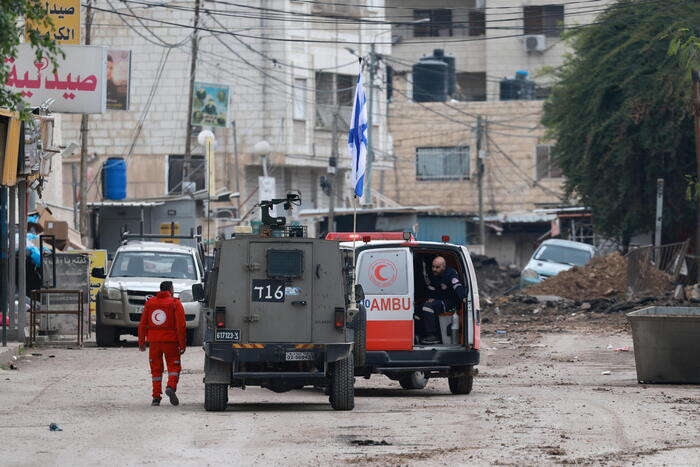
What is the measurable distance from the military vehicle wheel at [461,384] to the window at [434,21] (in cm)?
6259

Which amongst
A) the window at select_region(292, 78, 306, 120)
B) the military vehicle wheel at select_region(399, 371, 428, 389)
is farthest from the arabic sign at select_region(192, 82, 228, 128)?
the military vehicle wheel at select_region(399, 371, 428, 389)

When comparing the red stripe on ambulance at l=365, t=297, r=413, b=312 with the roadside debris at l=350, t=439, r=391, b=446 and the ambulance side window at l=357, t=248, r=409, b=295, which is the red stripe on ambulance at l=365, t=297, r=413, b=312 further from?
the roadside debris at l=350, t=439, r=391, b=446

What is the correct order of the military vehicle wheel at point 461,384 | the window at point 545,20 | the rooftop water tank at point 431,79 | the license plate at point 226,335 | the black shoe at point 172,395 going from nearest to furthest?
1. the license plate at point 226,335
2. the black shoe at point 172,395
3. the military vehicle wheel at point 461,384
4. the rooftop water tank at point 431,79
5. the window at point 545,20

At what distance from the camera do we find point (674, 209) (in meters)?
40.1

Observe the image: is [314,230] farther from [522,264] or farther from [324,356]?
[324,356]

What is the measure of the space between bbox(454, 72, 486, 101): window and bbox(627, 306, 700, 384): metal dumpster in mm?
62377

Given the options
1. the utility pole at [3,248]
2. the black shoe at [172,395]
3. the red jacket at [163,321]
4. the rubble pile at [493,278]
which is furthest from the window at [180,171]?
the black shoe at [172,395]

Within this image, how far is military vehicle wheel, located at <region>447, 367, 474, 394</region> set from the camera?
17250 millimetres

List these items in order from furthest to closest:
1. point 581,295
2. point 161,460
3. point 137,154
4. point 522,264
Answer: point 522,264 → point 137,154 → point 581,295 → point 161,460

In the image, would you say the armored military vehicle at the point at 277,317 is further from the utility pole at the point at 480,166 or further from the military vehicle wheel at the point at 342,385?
the utility pole at the point at 480,166

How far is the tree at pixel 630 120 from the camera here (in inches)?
1486

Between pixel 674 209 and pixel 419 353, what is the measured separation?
24.6m

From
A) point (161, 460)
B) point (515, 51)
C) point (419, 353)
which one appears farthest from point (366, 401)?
point (515, 51)

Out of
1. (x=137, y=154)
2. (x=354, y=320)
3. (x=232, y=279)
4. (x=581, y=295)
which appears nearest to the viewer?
(x=232, y=279)
